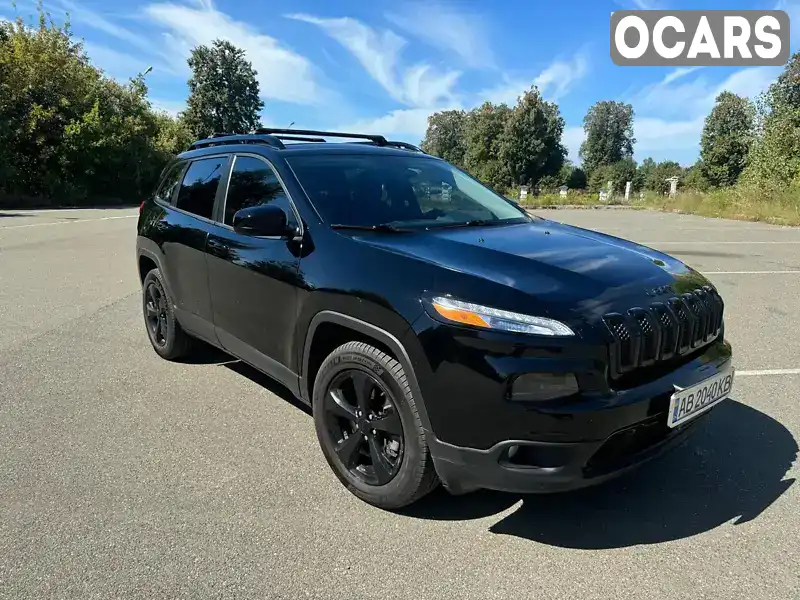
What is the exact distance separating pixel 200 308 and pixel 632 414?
3014 millimetres

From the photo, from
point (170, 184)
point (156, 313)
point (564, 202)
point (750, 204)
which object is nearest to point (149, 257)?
point (156, 313)

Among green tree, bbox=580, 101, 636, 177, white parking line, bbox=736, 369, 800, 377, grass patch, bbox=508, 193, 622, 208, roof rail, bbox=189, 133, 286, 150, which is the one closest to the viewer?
roof rail, bbox=189, 133, 286, 150

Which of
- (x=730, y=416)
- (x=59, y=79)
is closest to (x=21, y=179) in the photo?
(x=59, y=79)

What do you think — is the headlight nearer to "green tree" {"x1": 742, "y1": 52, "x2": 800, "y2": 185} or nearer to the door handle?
the door handle

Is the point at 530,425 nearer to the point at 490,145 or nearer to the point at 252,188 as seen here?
the point at 252,188

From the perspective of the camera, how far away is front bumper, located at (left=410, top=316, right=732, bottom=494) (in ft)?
7.66

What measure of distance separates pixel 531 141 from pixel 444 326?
60482mm

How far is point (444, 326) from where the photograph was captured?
8.09ft

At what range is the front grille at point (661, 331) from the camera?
2443 millimetres

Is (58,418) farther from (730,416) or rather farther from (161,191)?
(730,416)

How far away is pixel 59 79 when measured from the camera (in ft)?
97.2

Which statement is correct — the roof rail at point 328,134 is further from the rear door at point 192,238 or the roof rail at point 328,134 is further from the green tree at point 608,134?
the green tree at point 608,134

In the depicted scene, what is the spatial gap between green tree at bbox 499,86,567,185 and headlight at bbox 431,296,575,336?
59.9 m

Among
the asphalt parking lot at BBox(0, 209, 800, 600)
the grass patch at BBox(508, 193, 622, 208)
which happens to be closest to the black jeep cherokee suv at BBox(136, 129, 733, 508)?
the asphalt parking lot at BBox(0, 209, 800, 600)
